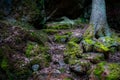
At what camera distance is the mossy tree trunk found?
9.99 meters

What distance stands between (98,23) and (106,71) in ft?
13.2

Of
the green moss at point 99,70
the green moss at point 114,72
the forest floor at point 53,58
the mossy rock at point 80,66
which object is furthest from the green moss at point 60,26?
the green moss at point 114,72

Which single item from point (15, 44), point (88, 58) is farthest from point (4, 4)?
point (88, 58)

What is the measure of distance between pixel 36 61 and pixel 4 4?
14.0 ft

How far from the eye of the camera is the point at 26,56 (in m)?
7.84

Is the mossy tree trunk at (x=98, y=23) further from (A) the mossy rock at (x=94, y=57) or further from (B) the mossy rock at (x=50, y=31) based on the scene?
(B) the mossy rock at (x=50, y=31)

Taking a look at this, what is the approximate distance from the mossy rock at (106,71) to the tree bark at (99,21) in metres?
2.95

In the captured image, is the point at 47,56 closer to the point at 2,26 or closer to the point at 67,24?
the point at 2,26

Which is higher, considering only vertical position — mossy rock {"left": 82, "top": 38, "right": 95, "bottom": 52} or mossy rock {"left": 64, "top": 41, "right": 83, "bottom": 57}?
mossy rock {"left": 82, "top": 38, "right": 95, "bottom": 52}

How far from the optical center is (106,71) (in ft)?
22.8

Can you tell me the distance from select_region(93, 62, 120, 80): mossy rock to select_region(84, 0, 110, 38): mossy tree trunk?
9.14ft

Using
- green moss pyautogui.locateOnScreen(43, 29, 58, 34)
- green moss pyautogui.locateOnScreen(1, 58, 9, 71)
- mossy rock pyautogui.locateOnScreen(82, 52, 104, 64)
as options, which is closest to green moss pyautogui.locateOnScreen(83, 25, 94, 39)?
mossy rock pyautogui.locateOnScreen(82, 52, 104, 64)

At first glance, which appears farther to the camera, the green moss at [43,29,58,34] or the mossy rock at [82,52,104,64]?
the green moss at [43,29,58,34]

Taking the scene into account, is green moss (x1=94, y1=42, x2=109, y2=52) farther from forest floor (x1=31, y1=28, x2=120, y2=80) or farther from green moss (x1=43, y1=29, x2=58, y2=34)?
green moss (x1=43, y1=29, x2=58, y2=34)
